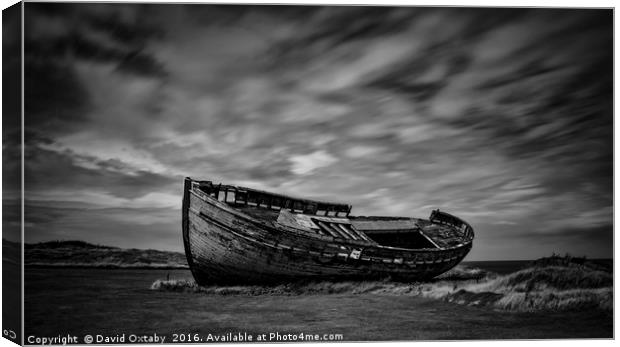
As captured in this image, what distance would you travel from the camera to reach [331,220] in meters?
13.3

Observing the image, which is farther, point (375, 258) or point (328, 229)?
point (328, 229)

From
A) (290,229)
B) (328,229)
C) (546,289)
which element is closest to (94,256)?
(290,229)

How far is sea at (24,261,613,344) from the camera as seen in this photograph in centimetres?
1084

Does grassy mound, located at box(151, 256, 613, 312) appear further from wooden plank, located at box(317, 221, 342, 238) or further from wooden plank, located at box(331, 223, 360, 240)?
wooden plank, located at box(331, 223, 360, 240)

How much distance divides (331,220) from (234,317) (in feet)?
10.1

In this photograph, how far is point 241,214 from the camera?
12039mm

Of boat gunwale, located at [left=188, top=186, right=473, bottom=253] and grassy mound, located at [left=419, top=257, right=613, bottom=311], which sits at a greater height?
boat gunwale, located at [left=188, top=186, right=473, bottom=253]

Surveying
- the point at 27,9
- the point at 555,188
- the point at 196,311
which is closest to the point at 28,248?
the point at 196,311

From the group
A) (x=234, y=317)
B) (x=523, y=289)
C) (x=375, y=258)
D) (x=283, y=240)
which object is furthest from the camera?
(x=375, y=258)

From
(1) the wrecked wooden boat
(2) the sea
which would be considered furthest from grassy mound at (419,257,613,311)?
(1) the wrecked wooden boat

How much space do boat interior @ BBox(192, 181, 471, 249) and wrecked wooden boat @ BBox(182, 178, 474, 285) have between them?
0.02m

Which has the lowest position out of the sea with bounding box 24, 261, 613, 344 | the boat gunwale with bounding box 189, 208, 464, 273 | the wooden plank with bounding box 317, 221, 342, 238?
the sea with bounding box 24, 261, 613, 344

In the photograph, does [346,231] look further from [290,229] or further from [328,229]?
[290,229]

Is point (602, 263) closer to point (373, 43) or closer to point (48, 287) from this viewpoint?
point (373, 43)
